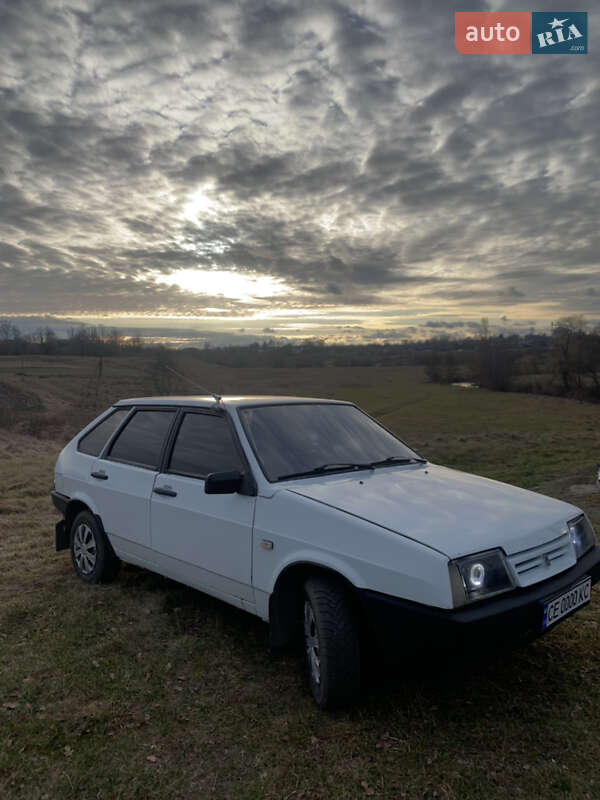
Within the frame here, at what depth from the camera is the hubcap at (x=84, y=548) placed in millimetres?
4828

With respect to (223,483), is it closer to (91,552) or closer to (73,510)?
(91,552)

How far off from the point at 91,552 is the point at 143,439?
1217 millimetres

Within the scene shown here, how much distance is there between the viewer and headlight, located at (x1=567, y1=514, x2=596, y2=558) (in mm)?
3189

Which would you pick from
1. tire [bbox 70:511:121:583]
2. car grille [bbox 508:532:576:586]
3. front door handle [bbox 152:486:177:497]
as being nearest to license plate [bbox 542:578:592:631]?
car grille [bbox 508:532:576:586]

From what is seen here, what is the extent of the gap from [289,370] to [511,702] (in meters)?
41.6

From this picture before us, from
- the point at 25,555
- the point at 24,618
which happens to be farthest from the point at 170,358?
the point at 24,618

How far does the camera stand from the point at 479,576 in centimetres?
260

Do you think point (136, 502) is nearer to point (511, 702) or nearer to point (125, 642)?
point (125, 642)

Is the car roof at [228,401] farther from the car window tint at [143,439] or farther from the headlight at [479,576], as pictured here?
the headlight at [479,576]

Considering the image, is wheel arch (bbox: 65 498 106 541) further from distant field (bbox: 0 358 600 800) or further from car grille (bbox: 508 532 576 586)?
car grille (bbox: 508 532 576 586)

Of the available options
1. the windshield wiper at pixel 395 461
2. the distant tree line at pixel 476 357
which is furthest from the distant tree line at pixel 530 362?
the windshield wiper at pixel 395 461

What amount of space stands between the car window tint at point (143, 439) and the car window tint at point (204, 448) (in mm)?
221

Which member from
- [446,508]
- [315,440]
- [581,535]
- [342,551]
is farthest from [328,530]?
[581,535]

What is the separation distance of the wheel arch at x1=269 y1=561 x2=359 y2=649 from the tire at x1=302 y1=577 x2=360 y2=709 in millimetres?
151
